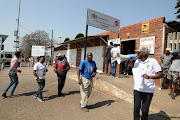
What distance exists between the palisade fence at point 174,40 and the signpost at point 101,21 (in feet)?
10.5

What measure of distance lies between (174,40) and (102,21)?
3543 mm

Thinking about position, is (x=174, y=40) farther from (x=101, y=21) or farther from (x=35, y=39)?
(x=35, y=39)

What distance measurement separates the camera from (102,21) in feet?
25.2

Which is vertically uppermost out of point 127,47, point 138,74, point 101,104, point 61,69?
point 127,47

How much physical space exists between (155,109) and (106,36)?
21.4 ft

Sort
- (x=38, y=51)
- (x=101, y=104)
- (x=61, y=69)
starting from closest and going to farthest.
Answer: (x=101, y=104) → (x=61, y=69) → (x=38, y=51)

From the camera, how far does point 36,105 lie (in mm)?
4531

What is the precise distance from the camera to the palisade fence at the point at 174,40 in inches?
225

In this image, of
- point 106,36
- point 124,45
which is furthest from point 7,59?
point 124,45

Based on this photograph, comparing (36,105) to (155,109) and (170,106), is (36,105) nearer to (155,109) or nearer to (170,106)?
(155,109)

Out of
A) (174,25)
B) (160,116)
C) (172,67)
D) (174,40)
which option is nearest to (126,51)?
(174,25)

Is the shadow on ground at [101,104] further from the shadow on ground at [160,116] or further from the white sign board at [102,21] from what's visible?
the white sign board at [102,21]

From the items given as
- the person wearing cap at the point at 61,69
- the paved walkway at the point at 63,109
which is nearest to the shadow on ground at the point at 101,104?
the paved walkway at the point at 63,109

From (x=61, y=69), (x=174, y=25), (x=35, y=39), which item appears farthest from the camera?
(x=35, y=39)
